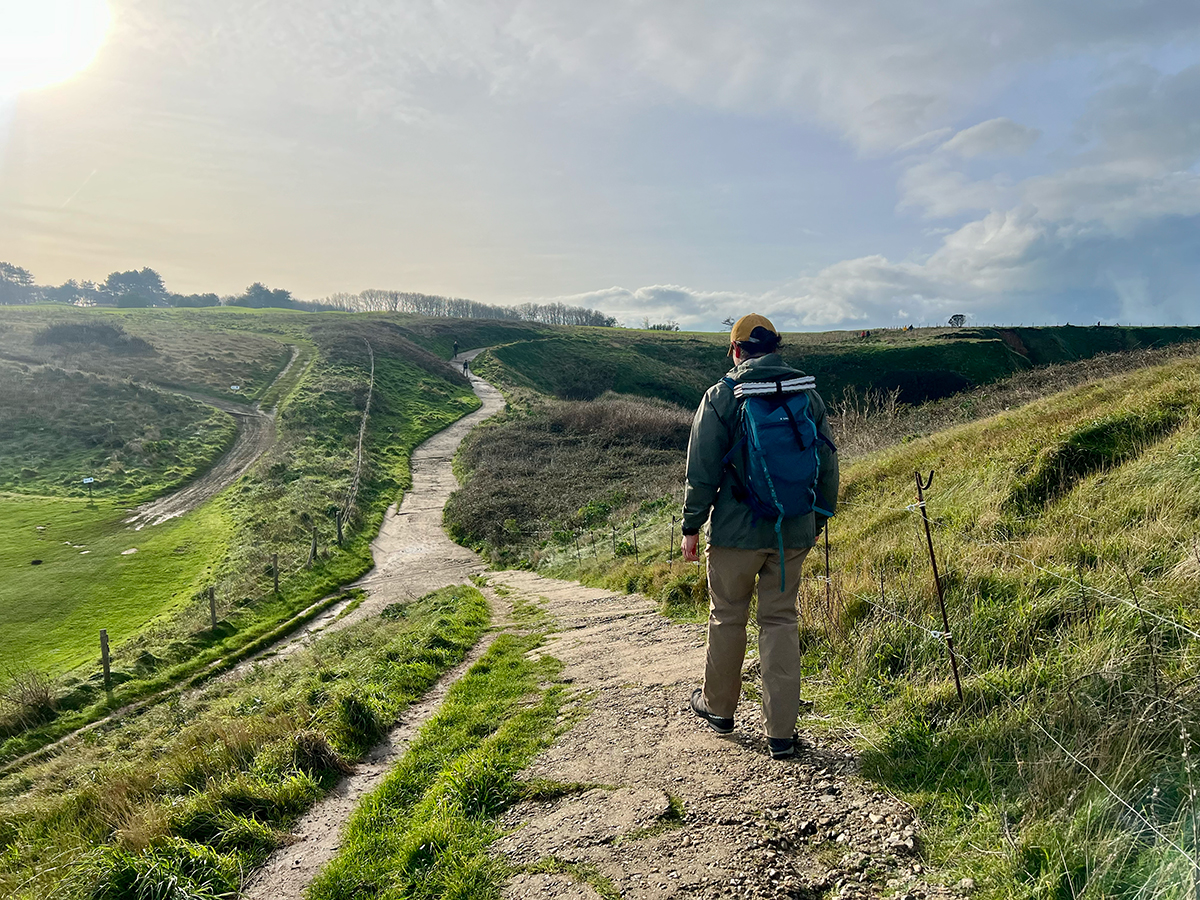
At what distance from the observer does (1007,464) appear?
28.7ft

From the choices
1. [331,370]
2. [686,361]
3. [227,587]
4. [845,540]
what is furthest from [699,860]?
[686,361]

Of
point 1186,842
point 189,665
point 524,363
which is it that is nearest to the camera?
point 1186,842

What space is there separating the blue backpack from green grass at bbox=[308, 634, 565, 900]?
108 inches

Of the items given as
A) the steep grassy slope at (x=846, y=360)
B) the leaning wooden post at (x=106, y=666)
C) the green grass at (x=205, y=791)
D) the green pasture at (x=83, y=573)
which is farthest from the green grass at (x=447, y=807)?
the steep grassy slope at (x=846, y=360)

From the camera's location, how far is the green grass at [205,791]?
448cm

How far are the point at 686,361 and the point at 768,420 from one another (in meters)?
82.2

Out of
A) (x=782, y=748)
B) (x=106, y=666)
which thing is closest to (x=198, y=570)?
(x=106, y=666)

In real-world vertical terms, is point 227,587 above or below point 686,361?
below

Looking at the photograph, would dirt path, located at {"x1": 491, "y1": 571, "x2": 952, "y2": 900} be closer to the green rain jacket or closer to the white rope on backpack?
the green rain jacket

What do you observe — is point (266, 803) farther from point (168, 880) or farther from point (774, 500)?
point (774, 500)

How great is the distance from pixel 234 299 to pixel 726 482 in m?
201

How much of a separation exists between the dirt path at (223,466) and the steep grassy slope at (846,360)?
28.0 meters

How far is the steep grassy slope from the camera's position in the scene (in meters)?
66.3

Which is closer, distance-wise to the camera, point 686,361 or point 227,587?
point 227,587
